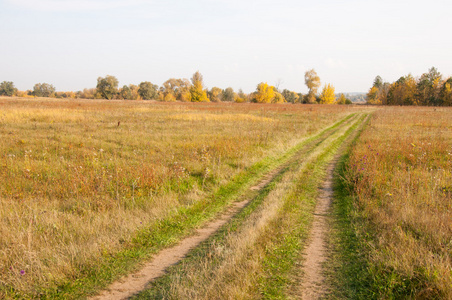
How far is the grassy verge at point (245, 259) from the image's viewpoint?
335 centimetres

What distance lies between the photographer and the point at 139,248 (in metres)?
4.53

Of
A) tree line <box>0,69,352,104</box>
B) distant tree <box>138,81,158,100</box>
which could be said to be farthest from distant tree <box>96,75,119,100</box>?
distant tree <box>138,81,158,100</box>

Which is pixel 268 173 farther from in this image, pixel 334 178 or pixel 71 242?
pixel 71 242

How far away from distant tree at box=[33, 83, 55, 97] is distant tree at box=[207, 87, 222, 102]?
211ft

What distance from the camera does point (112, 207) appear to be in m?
5.81

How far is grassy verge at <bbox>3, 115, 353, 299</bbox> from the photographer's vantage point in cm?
350

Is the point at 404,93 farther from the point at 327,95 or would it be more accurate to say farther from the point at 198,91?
the point at 198,91

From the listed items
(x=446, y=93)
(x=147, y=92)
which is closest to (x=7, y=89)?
(x=147, y=92)

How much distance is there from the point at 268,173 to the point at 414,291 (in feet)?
20.4

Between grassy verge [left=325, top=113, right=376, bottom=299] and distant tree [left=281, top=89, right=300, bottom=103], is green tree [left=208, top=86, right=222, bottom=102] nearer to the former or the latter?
distant tree [left=281, top=89, right=300, bottom=103]

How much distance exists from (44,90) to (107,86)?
1717 inches

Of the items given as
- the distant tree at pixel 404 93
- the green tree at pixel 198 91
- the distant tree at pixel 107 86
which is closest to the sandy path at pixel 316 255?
the green tree at pixel 198 91

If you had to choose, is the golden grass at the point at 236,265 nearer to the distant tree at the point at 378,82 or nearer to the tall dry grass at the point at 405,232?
the tall dry grass at the point at 405,232

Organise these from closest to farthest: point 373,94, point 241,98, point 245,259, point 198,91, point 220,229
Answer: point 245,259 → point 220,229 → point 198,91 → point 241,98 → point 373,94
